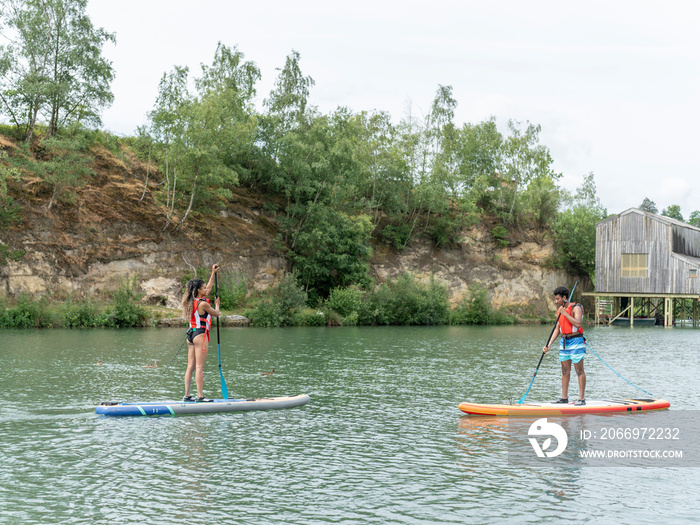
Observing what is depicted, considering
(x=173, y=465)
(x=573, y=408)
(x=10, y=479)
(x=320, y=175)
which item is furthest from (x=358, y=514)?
(x=320, y=175)

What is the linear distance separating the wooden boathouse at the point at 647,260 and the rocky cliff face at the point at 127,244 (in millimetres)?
16102

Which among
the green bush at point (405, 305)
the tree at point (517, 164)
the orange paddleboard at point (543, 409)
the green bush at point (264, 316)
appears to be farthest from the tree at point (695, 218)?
the orange paddleboard at point (543, 409)

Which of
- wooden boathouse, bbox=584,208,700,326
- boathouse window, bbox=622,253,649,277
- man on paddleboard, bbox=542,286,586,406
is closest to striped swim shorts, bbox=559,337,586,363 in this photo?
man on paddleboard, bbox=542,286,586,406

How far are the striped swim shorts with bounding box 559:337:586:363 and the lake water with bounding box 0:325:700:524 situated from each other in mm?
2409

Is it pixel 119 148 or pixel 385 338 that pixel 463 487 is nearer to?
pixel 385 338

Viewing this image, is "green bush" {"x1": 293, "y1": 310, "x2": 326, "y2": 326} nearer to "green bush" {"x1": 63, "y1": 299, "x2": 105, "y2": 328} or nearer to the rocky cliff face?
the rocky cliff face

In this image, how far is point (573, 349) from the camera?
1633 centimetres

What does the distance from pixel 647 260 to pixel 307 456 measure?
6667cm

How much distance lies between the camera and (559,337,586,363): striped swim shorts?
16234 mm

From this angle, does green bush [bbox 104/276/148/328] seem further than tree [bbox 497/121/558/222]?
No

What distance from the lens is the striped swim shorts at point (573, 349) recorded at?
53.3 feet

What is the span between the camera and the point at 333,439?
45.3 feet

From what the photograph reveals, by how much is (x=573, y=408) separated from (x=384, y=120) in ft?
231

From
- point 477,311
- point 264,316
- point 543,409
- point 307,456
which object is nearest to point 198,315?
point 307,456
